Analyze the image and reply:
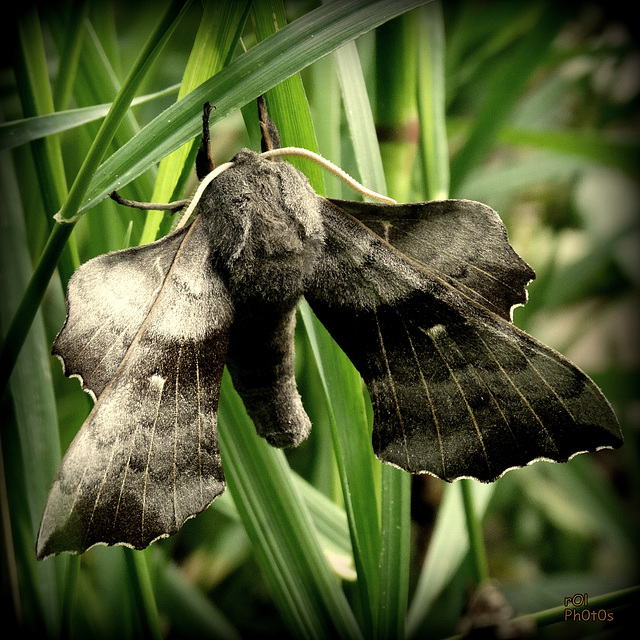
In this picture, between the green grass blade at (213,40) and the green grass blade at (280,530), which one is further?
the green grass blade at (280,530)

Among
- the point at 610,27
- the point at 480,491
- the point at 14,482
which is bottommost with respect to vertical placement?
the point at 480,491

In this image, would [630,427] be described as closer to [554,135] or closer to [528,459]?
[554,135]

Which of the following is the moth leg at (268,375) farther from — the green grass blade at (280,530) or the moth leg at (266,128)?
the moth leg at (266,128)

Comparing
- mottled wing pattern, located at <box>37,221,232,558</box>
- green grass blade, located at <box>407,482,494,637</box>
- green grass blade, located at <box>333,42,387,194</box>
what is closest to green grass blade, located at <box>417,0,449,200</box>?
green grass blade, located at <box>333,42,387,194</box>

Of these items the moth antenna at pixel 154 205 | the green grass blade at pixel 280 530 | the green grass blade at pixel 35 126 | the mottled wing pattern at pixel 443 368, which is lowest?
the green grass blade at pixel 280 530

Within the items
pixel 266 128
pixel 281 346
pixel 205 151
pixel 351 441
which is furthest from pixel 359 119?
pixel 351 441

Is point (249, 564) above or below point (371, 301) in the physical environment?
below

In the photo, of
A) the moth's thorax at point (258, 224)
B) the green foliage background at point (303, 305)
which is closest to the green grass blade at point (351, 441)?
Answer: the green foliage background at point (303, 305)

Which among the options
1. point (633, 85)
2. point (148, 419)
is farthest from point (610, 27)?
point (148, 419)

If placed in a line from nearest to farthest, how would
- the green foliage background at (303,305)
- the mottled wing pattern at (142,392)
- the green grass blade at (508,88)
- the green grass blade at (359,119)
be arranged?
the mottled wing pattern at (142,392)
the green foliage background at (303,305)
the green grass blade at (359,119)
the green grass blade at (508,88)
